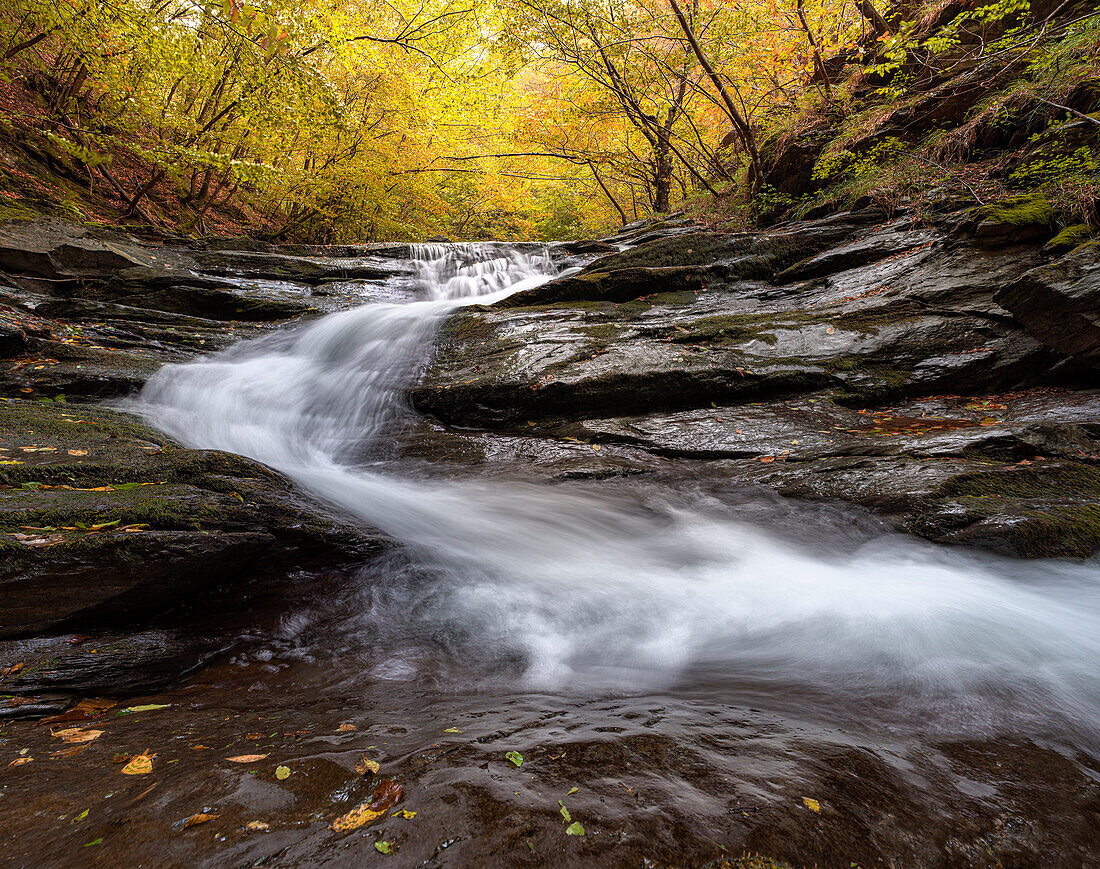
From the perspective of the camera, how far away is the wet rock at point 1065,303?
4.07m

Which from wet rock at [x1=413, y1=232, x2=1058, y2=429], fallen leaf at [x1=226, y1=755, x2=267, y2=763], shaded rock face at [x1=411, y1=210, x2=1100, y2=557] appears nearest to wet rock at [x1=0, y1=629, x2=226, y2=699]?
fallen leaf at [x1=226, y1=755, x2=267, y2=763]

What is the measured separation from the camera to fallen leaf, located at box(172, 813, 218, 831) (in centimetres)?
116

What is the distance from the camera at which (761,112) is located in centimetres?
1070

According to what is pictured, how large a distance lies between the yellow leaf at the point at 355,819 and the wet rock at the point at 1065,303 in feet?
19.7

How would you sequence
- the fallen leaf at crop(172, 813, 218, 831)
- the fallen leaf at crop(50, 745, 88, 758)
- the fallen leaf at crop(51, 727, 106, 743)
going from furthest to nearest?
the fallen leaf at crop(51, 727, 106, 743) < the fallen leaf at crop(50, 745, 88, 758) < the fallen leaf at crop(172, 813, 218, 831)

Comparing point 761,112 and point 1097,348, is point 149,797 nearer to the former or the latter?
point 1097,348

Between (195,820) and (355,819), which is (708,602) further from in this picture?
(195,820)

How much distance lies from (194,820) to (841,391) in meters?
5.59

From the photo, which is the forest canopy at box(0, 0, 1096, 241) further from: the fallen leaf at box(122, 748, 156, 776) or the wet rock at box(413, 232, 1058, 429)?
the fallen leaf at box(122, 748, 156, 776)

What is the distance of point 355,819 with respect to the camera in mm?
1212

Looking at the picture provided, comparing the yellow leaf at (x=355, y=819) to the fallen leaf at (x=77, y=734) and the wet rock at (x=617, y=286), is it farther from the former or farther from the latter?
the wet rock at (x=617, y=286)

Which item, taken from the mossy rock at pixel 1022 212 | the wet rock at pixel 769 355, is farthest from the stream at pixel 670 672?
the mossy rock at pixel 1022 212

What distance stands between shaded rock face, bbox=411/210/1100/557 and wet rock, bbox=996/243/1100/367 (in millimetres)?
29

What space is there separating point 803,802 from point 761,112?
42.7 ft
